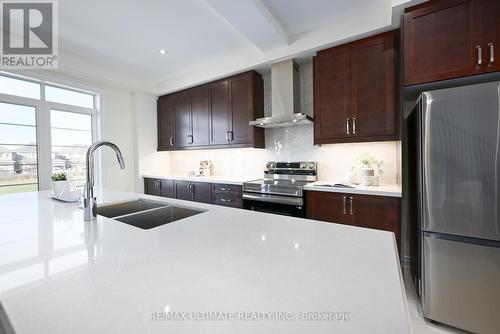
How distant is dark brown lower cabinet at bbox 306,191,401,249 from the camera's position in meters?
1.98

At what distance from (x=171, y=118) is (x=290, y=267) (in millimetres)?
3979

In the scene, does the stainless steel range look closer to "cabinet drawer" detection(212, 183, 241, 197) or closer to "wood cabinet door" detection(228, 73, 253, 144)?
"cabinet drawer" detection(212, 183, 241, 197)

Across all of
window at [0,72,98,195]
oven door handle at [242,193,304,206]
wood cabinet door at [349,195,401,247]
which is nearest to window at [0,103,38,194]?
window at [0,72,98,195]

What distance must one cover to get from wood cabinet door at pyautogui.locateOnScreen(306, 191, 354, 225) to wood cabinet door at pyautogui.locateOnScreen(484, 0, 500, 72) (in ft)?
4.67

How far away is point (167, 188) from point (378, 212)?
3102 millimetres

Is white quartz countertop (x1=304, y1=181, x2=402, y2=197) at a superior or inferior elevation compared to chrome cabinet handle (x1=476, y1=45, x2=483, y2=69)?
inferior

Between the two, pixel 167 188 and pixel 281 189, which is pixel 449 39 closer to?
pixel 281 189

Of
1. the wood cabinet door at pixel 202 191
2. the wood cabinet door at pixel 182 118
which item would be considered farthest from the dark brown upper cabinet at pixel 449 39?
the wood cabinet door at pixel 182 118

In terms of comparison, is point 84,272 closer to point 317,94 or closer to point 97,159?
point 317,94

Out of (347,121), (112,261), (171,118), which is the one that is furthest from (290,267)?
(171,118)

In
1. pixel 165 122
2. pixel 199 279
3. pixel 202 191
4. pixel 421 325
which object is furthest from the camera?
pixel 165 122

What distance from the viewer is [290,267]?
643 millimetres

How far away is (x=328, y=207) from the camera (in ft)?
7.45

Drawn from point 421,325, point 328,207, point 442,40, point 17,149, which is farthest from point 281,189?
point 17,149
